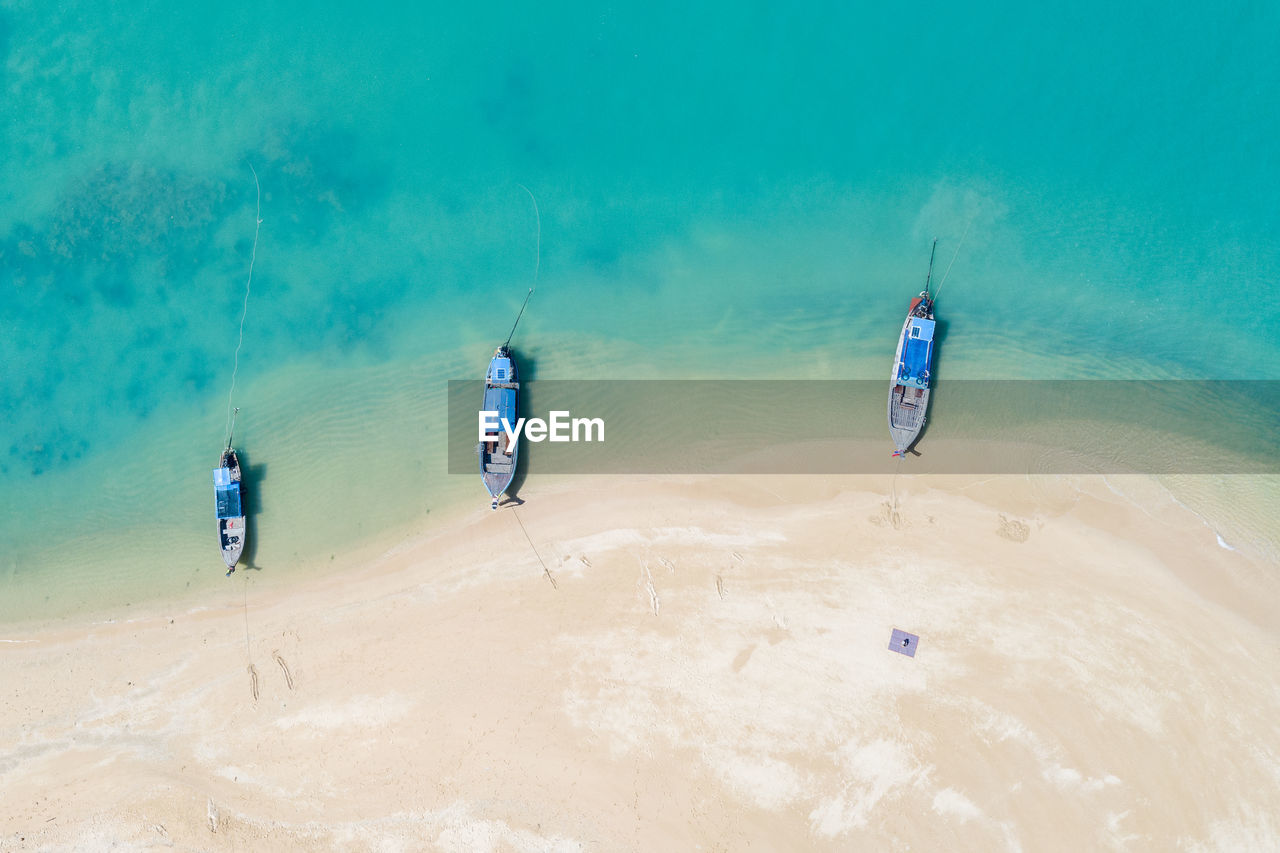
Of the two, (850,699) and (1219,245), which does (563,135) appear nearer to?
(850,699)

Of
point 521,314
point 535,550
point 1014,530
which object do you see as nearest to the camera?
point 1014,530

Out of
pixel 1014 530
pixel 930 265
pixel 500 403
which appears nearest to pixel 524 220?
pixel 500 403

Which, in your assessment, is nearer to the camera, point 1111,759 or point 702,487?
point 1111,759

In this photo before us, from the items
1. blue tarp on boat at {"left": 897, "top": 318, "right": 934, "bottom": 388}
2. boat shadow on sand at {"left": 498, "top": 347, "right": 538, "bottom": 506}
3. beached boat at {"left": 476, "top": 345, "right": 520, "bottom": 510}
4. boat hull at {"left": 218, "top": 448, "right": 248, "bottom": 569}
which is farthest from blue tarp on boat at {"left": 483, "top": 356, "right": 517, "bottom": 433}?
blue tarp on boat at {"left": 897, "top": 318, "right": 934, "bottom": 388}

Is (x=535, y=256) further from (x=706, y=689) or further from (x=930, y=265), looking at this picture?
(x=706, y=689)

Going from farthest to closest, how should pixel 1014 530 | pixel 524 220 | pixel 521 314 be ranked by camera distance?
pixel 524 220, pixel 521 314, pixel 1014 530

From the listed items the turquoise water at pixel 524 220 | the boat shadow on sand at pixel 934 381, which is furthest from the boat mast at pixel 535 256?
the boat shadow on sand at pixel 934 381

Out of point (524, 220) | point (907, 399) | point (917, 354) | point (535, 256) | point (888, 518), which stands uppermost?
point (524, 220)

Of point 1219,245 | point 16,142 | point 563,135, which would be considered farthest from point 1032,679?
point 16,142
